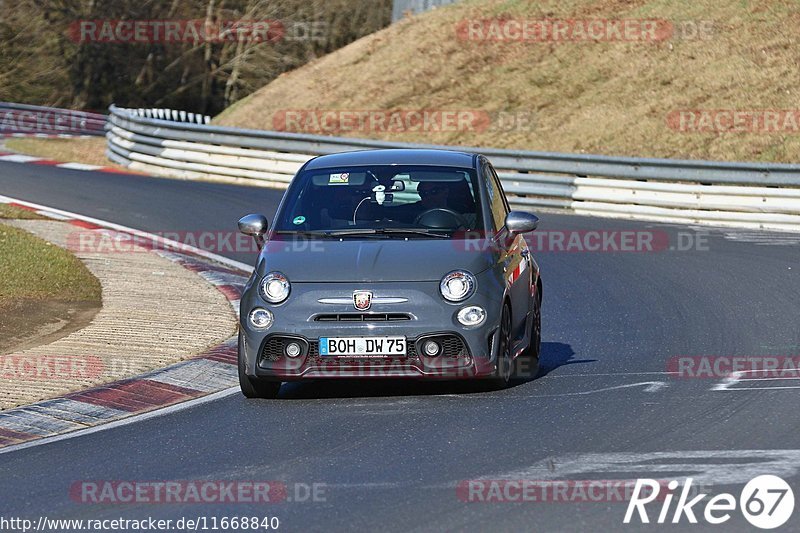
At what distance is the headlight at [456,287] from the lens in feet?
29.2

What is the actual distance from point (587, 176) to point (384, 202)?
12519 mm

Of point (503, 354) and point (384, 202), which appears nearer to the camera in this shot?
point (503, 354)

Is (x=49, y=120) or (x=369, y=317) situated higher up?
(x=369, y=317)

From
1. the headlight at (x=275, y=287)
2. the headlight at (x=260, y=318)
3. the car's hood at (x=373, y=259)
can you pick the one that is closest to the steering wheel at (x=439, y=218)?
the car's hood at (x=373, y=259)

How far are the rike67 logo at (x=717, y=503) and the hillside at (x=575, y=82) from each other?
739 inches

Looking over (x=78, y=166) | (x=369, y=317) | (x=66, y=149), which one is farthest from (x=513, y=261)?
(x=66, y=149)

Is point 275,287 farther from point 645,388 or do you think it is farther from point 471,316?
point 645,388

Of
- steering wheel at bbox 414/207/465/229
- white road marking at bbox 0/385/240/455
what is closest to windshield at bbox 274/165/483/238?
steering wheel at bbox 414/207/465/229

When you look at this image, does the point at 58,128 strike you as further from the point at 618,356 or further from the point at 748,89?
the point at 618,356

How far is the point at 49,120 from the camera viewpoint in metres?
44.0

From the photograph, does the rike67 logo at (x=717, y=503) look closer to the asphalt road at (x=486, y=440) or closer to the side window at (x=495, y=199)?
the asphalt road at (x=486, y=440)

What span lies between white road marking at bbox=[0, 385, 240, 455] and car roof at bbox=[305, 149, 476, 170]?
177 centimetres

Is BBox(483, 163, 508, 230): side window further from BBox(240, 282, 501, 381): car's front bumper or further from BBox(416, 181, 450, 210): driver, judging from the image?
BBox(240, 282, 501, 381): car's front bumper

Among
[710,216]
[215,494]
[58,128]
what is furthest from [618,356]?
[58,128]
